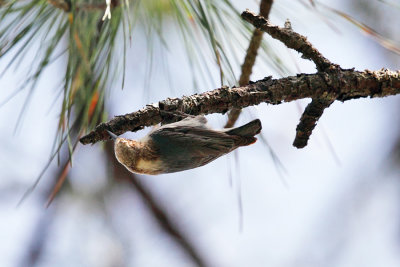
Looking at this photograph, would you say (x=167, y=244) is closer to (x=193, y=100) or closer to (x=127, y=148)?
(x=127, y=148)

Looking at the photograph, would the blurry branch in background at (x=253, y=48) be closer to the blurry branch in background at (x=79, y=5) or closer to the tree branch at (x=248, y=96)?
the tree branch at (x=248, y=96)

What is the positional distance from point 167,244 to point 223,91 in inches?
75.0

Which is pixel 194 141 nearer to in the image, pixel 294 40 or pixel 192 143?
pixel 192 143

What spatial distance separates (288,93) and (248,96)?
0.27ft

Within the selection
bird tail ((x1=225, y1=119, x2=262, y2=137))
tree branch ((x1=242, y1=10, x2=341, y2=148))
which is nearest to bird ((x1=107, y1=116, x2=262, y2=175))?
bird tail ((x1=225, y1=119, x2=262, y2=137))

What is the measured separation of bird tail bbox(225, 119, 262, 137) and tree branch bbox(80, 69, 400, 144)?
12.1 inches

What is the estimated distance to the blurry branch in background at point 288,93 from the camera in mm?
991

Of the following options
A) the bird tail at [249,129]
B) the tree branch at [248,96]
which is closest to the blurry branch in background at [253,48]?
the bird tail at [249,129]

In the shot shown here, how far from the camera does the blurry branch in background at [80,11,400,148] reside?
99cm

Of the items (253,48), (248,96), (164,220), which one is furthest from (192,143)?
(164,220)

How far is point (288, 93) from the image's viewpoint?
1.02 m

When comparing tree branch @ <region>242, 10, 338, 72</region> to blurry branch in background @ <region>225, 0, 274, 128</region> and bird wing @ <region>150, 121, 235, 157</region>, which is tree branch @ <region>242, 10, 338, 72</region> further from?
bird wing @ <region>150, 121, 235, 157</region>

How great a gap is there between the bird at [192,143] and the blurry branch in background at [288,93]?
0.30 m

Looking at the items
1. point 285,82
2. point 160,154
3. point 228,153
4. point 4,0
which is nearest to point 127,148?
point 160,154
